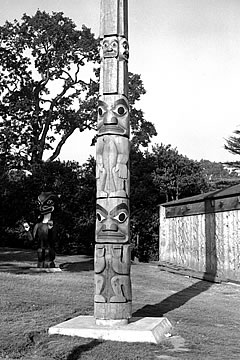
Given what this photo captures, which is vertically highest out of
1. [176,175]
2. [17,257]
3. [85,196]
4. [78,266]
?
[176,175]

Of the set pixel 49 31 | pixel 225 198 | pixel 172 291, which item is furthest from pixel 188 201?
pixel 49 31

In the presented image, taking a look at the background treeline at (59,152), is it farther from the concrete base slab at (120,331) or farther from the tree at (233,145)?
the concrete base slab at (120,331)

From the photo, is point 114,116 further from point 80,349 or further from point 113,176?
point 80,349

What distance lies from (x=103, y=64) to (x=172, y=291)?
5.77 m

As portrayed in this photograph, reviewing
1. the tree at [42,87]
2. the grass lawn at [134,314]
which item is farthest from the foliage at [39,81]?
the grass lawn at [134,314]

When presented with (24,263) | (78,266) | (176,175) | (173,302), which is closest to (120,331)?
(173,302)

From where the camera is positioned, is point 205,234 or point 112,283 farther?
point 205,234

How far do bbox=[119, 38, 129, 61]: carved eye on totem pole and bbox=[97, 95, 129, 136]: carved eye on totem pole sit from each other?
60 centimetres

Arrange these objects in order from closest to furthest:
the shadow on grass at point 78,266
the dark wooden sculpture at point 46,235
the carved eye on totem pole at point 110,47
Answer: the carved eye on totem pole at point 110,47 < the dark wooden sculpture at point 46,235 < the shadow on grass at point 78,266

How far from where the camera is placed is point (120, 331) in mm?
5902

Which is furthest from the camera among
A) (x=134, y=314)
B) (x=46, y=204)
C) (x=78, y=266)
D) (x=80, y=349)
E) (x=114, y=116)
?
(x=78, y=266)

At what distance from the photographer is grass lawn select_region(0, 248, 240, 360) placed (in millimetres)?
5402

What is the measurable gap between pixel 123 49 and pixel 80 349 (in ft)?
13.3

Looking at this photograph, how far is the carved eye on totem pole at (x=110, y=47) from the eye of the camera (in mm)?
6804
